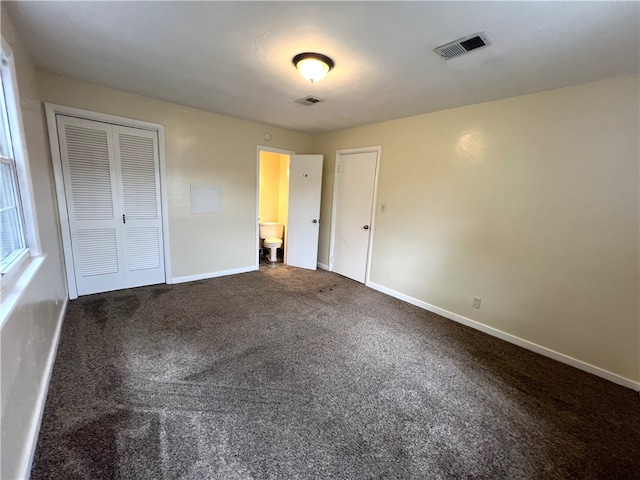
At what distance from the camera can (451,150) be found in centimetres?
290

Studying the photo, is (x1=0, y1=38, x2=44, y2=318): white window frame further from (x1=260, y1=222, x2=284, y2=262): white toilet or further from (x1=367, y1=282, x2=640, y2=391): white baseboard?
(x1=367, y1=282, x2=640, y2=391): white baseboard

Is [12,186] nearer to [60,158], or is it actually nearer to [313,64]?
[60,158]

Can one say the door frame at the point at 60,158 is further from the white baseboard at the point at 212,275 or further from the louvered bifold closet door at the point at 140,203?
the white baseboard at the point at 212,275

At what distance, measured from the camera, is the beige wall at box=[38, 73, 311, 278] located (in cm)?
298

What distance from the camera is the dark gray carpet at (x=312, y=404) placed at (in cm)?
134

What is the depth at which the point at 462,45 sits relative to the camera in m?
1.72

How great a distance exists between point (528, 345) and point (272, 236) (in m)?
4.23

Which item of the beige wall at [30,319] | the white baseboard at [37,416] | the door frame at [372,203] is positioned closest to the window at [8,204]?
the beige wall at [30,319]

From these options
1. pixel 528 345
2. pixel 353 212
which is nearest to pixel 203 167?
pixel 353 212

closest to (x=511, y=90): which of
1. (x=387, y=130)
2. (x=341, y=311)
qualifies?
(x=387, y=130)

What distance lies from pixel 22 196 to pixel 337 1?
237cm

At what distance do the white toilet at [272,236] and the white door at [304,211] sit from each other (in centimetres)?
29

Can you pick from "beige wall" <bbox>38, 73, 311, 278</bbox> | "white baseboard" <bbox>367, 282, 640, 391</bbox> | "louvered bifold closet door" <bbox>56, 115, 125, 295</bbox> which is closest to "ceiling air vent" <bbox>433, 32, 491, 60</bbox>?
"white baseboard" <bbox>367, 282, 640, 391</bbox>

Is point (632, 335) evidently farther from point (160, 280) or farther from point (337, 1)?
point (160, 280)
